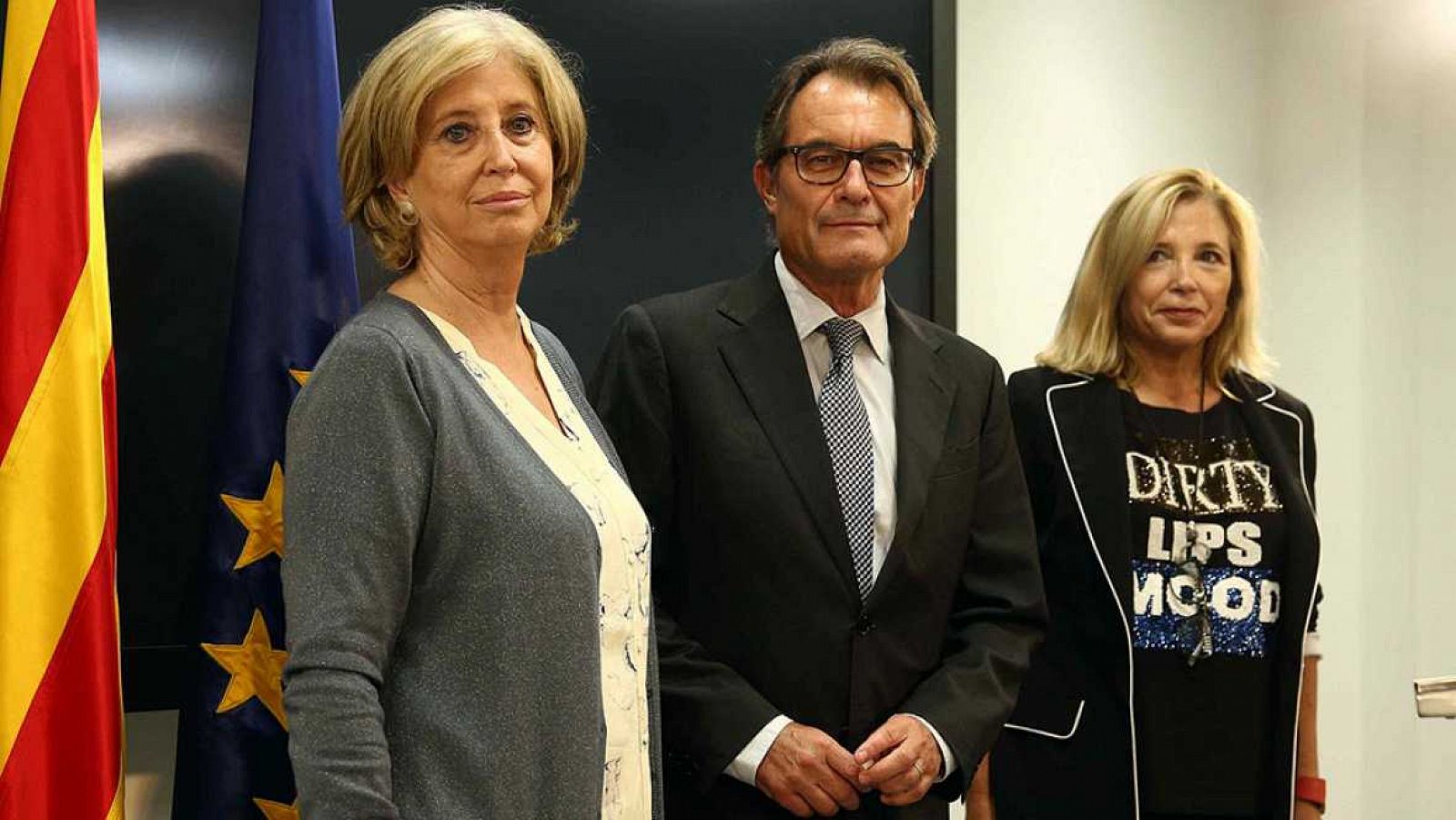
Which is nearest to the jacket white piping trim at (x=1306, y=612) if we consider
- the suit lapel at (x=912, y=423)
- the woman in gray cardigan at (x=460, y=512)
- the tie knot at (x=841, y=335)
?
the suit lapel at (x=912, y=423)

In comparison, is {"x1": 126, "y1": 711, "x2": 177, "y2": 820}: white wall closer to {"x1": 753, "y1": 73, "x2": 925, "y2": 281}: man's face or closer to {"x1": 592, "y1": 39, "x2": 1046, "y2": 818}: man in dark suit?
{"x1": 592, "y1": 39, "x2": 1046, "y2": 818}: man in dark suit

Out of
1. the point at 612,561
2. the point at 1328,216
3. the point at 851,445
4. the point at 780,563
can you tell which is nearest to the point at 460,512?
the point at 612,561

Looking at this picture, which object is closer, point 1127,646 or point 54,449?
point 54,449

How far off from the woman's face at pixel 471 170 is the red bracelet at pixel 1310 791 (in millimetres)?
1787

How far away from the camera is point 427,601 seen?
1522mm

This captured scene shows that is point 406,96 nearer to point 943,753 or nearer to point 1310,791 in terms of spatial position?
point 943,753

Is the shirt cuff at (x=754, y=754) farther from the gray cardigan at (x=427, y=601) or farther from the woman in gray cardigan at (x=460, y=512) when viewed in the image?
the gray cardigan at (x=427, y=601)

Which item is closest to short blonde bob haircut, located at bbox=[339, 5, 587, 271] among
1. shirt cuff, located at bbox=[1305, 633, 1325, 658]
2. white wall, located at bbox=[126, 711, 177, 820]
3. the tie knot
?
the tie knot

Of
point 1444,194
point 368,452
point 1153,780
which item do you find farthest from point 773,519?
point 1444,194

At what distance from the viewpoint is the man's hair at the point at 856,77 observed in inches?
86.7

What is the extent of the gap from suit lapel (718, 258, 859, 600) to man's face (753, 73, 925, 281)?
0.31 ft

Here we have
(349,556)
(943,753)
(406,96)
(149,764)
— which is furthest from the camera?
(149,764)

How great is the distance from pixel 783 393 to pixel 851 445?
12 centimetres

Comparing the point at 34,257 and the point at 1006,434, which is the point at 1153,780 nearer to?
the point at 1006,434
